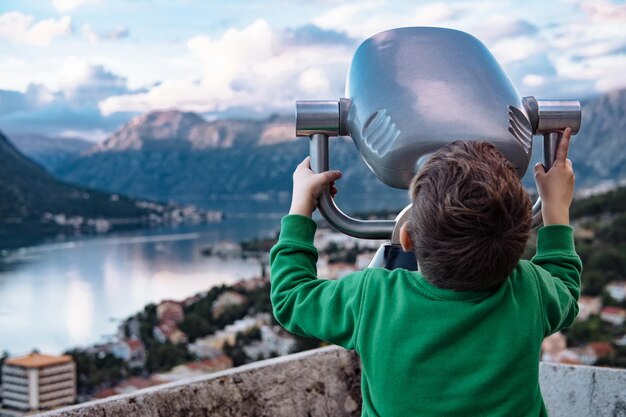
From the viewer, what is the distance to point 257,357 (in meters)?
13.8

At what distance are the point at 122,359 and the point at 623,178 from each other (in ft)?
100

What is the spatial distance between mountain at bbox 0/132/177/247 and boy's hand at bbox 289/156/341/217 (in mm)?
37663

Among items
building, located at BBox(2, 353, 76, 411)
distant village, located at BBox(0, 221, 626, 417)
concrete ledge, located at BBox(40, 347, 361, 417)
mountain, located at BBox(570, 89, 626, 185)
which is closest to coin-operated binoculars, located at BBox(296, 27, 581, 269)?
concrete ledge, located at BBox(40, 347, 361, 417)

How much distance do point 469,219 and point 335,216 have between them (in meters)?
0.27

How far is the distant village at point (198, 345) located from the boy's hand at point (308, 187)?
6946 millimetres

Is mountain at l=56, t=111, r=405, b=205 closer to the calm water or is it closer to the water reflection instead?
the calm water

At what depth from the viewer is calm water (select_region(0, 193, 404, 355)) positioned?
23.2 metres

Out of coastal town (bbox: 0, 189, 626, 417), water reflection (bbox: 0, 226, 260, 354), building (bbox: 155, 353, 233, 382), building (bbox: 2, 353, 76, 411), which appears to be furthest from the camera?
water reflection (bbox: 0, 226, 260, 354)

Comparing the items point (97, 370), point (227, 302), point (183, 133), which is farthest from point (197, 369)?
point (183, 133)

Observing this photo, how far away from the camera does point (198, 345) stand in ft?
51.5

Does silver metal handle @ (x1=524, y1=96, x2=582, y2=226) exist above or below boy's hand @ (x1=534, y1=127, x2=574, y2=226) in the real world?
above

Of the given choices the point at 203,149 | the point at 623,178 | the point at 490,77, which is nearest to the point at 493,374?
the point at 490,77

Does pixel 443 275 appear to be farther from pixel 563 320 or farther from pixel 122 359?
pixel 122 359

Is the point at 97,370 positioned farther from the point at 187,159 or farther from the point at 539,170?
the point at 187,159
